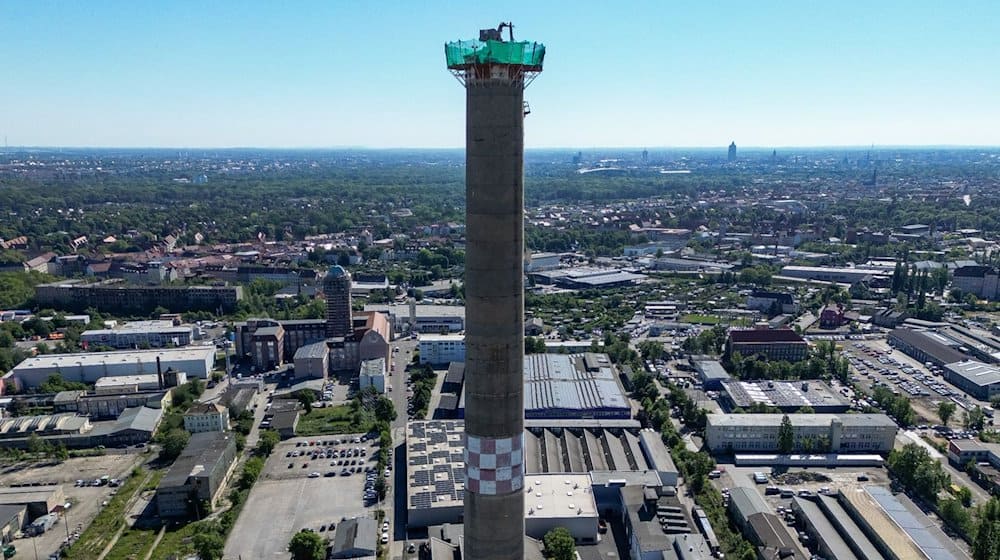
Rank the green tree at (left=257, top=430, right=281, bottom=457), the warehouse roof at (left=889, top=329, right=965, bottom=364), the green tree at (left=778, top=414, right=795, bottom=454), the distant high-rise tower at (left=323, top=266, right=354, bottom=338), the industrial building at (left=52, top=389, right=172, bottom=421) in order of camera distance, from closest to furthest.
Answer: the green tree at (left=778, top=414, right=795, bottom=454)
the green tree at (left=257, top=430, right=281, bottom=457)
the industrial building at (left=52, top=389, right=172, bottom=421)
the warehouse roof at (left=889, top=329, right=965, bottom=364)
the distant high-rise tower at (left=323, top=266, right=354, bottom=338)

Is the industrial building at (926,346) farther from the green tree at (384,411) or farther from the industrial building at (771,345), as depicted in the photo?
the green tree at (384,411)

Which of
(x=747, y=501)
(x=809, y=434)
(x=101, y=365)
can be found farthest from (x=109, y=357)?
(x=809, y=434)

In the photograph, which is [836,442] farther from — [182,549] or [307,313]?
[307,313]

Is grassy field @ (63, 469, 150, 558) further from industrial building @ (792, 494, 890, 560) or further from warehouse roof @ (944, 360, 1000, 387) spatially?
warehouse roof @ (944, 360, 1000, 387)

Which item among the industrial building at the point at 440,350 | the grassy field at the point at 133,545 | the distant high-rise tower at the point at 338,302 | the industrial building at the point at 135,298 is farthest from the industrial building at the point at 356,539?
the industrial building at the point at 135,298

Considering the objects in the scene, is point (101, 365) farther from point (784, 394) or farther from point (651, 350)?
point (784, 394)

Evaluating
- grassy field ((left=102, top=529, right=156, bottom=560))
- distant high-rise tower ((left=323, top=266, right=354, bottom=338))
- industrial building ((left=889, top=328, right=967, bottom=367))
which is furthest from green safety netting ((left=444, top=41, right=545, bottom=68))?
industrial building ((left=889, top=328, right=967, bottom=367))
